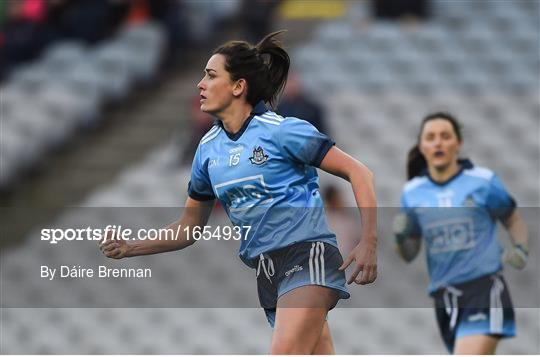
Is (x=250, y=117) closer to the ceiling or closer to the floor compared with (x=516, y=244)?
closer to the ceiling

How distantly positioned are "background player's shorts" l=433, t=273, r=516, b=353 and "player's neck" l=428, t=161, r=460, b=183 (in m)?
0.52

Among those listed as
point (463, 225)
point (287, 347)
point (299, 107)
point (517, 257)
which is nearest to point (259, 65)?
point (287, 347)

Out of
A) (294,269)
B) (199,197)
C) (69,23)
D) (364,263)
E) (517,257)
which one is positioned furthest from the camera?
(69,23)

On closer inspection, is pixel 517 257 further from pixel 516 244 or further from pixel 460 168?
pixel 460 168

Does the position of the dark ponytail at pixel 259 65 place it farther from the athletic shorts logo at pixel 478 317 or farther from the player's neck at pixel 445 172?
the athletic shorts logo at pixel 478 317

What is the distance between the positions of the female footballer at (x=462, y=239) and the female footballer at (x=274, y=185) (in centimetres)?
155

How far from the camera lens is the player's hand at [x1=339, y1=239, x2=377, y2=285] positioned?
4879 millimetres

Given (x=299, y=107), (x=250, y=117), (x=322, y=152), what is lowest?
(x=322, y=152)

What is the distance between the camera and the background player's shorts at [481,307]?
6.66 meters

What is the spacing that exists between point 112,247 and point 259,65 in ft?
2.89

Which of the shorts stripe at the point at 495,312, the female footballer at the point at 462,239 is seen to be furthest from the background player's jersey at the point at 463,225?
the shorts stripe at the point at 495,312

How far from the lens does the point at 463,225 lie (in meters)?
6.70

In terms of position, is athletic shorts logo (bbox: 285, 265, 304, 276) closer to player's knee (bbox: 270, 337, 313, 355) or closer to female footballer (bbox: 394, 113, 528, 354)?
player's knee (bbox: 270, 337, 313, 355)

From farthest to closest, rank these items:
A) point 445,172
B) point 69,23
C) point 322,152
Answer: point 69,23
point 445,172
point 322,152
